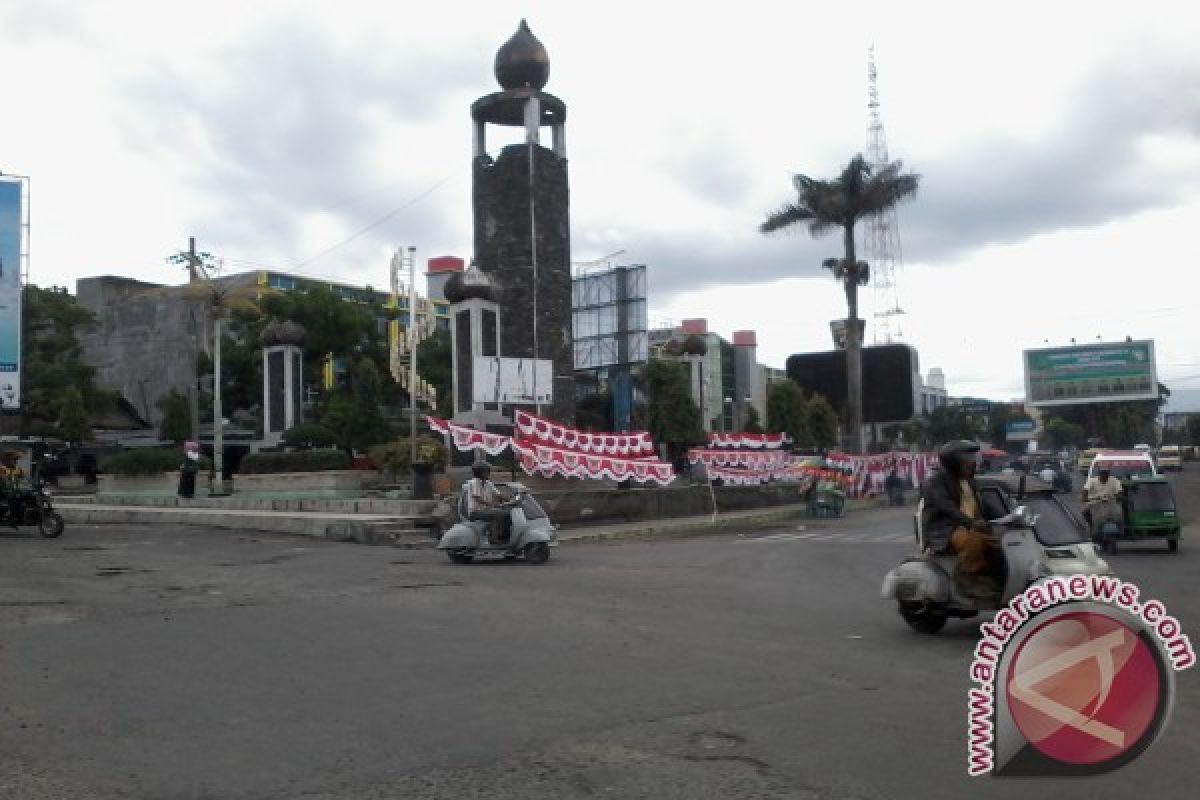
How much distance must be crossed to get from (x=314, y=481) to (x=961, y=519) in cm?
2336

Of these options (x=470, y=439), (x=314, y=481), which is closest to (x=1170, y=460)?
(x=314, y=481)

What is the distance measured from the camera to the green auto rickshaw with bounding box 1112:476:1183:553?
17.3m

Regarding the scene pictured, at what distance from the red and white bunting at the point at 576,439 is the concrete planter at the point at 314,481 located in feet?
17.8

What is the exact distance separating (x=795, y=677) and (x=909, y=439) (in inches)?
2944

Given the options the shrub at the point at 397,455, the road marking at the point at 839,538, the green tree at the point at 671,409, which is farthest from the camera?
the green tree at the point at 671,409

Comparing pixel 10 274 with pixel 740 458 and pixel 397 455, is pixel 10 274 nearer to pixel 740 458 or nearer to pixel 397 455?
pixel 397 455

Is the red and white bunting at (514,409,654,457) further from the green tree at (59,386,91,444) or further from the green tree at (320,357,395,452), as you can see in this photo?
the green tree at (59,386,91,444)

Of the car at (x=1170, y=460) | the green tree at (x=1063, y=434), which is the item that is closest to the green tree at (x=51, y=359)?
the car at (x=1170, y=460)

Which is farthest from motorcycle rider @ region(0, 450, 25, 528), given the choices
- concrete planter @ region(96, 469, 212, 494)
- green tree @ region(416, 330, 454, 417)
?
green tree @ region(416, 330, 454, 417)

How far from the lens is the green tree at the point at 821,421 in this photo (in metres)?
56.8

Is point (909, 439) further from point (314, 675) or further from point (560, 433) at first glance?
point (314, 675)

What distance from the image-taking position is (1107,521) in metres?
17.6

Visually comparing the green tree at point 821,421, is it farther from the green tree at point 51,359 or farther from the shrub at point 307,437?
the green tree at point 51,359

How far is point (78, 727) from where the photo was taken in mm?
5969
